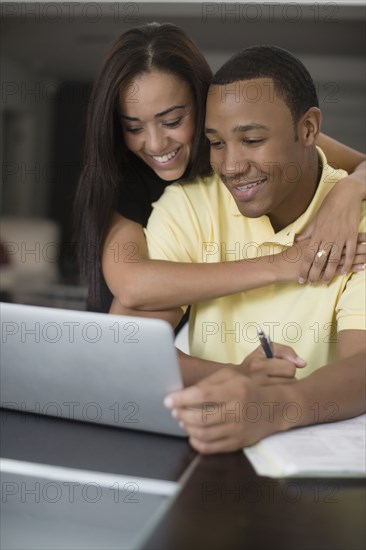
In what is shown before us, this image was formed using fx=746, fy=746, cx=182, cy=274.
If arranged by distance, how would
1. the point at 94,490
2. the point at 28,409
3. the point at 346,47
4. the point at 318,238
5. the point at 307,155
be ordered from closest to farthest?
1. the point at 94,490
2. the point at 28,409
3. the point at 318,238
4. the point at 307,155
5. the point at 346,47

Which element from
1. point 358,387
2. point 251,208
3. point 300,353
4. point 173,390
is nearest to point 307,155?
point 251,208

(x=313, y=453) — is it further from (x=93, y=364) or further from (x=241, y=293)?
(x=241, y=293)

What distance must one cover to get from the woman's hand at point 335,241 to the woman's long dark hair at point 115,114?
352mm

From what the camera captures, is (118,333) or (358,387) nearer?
(118,333)

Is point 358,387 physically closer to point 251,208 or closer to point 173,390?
point 173,390

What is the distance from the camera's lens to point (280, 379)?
1081 millimetres

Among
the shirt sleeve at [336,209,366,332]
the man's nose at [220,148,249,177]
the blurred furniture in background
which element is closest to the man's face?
the man's nose at [220,148,249,177]

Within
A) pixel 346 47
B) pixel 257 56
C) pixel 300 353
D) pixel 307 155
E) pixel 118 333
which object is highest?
pixel 346 47

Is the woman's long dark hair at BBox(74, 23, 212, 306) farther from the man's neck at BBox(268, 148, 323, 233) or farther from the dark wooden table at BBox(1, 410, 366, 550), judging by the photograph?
the dark wooden table at BBox(1, 410, 366, 550)

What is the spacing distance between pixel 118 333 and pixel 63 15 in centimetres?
614

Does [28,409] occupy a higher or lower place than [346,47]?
lower

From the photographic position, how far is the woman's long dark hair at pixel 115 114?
65.7 inches

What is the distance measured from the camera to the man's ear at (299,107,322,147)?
62.0 inches

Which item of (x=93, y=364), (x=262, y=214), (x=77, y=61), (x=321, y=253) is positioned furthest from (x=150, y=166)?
(x=77, y=61)
